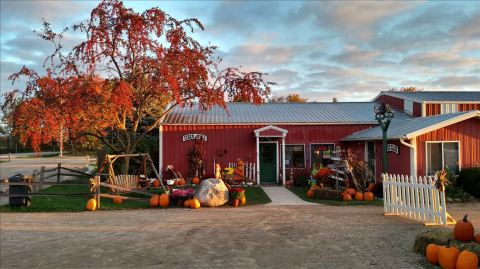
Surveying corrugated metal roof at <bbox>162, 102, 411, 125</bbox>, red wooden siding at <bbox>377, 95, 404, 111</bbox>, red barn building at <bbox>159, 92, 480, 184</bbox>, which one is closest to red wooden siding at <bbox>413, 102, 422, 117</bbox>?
red barn building at <bbox>159, 92, 480, 184</bbox>

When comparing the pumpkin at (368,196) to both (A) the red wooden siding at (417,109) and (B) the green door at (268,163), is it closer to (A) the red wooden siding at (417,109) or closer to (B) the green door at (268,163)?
(B) the green door at (268,163)

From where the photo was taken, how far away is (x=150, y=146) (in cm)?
2314

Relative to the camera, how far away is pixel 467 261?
5.91 meters

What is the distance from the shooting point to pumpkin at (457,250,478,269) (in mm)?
5891

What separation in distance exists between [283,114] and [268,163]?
3.32m

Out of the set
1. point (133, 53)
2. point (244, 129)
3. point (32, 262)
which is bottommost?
point (32, 262)

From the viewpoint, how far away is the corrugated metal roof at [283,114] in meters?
21.8

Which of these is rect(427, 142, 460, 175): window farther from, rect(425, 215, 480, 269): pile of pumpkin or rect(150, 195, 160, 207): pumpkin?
rect(150, 195, 160, 207): pumpkin

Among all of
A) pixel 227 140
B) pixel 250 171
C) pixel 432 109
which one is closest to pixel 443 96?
pixel 432 109

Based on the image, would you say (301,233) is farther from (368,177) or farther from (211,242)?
(368,177)

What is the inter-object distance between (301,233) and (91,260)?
14.3 feet

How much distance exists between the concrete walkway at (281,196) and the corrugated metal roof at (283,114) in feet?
13.4

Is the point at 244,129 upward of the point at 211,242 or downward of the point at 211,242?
upward

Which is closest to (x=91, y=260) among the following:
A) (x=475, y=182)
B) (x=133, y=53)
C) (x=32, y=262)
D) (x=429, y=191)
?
(x=32, y=262)
